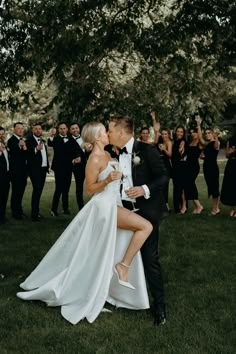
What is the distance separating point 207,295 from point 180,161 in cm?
728

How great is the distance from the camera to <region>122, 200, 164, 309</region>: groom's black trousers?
17.7 feet

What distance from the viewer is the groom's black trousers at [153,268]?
5410 millimetres

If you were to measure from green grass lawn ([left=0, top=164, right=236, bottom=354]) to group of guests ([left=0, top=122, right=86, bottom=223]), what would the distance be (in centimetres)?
323

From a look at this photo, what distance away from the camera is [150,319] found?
5559 millimetres

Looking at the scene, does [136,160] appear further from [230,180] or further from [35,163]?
[35,163]

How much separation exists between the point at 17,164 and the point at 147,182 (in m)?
7.68

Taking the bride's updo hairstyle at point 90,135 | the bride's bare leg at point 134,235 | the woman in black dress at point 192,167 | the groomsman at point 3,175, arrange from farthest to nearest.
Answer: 1. the woman in black dress at point 192,167
2. the groomsman at point 3,175
3. the bride's updo hairstyle at point 90,135
4. the bride's bare leg at point 134,235

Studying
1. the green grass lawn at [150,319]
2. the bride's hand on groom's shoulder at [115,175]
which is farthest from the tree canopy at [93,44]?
the bride's hand on groom's shoulder at [115,175]

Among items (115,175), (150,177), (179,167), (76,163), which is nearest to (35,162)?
(76,163)

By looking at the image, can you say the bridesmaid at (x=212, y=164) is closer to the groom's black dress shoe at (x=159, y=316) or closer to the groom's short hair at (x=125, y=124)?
the groom's short hair at (x=125, y=124)

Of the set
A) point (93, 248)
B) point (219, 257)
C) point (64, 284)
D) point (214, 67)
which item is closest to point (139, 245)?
point (93, 248)

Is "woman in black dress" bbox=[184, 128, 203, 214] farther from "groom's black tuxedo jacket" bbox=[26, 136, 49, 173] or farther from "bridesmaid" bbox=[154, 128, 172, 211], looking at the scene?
"groom's black tuxedo jacket" bbox=[26, 136, 49, 173]

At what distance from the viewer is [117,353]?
4.66 meters

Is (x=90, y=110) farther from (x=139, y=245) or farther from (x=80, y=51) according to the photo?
(x=139, y=245)
